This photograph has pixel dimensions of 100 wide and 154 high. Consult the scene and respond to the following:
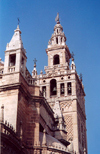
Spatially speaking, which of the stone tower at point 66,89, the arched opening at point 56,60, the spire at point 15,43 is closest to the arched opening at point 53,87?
the stone tower at point 66,89

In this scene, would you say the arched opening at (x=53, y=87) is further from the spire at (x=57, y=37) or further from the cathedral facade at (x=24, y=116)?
the spire at (x=57, y=37)

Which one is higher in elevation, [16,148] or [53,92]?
A: [53,92]

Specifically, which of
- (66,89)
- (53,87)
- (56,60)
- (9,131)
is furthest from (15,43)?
(56,60)

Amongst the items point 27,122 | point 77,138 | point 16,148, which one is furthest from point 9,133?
point 77,138

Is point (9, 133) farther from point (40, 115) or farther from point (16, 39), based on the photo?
point (16, 39)

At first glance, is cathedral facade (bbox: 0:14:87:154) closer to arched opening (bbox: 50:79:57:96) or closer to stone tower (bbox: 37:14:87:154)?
stone tower (bbox: 37:14:87:154)

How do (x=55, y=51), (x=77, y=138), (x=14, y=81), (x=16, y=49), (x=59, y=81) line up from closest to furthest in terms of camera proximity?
(x=14, y=81)
(x=16, y=49)
(x=77, y=138)
(x=59, y=81)
(x=55, y=51)

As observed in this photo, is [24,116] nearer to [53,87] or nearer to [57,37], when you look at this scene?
[53,87]

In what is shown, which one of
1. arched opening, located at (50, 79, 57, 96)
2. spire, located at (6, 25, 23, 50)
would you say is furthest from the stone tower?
spire, located at (6, 25, 23, 50)

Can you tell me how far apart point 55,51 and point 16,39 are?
23.9 m

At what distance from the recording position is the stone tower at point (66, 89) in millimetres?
43969

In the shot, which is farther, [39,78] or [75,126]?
[39,78]

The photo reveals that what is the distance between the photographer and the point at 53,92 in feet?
161

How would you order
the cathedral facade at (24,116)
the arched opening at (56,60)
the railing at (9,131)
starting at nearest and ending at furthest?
the railing at (9,131) < the cathedral facade at (24,116) < the arched opening at (56,60)
